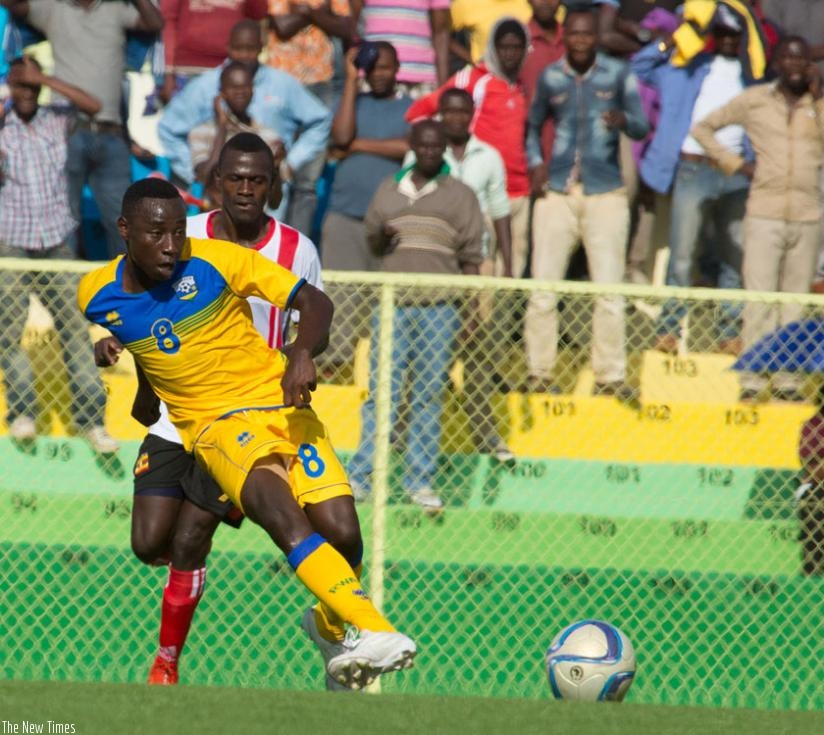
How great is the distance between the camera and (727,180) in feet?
37.2

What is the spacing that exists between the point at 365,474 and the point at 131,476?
1209 millimetres

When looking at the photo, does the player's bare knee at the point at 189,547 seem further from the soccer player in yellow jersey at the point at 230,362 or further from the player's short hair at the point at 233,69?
the player's short hair at the point at 233,69

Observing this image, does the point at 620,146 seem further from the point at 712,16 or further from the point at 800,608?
the point at 800,608

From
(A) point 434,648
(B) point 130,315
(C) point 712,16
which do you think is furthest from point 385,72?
(B) point 130,315

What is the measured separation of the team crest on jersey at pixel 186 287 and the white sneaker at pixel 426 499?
2.14 m

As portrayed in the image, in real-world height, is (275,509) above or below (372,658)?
above

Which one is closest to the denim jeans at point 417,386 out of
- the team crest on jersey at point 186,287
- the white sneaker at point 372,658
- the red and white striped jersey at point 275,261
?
the red and white striped jersey at point 275,261

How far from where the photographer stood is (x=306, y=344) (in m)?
6.28

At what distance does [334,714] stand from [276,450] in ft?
3.66

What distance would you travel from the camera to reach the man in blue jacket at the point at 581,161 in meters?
11.0

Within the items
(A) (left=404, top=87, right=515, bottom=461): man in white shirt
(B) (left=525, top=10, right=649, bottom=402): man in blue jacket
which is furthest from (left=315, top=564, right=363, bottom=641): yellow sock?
(B) (left=525, top=10, right=649, bottom=402): man in blue jacket

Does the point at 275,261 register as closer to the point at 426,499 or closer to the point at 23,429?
the point at 426,499

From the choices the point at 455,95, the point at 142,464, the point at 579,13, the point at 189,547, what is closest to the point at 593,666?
the point at 189,547

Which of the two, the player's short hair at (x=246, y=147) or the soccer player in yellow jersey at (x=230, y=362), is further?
the player's short hair at (x=246, y=147)
